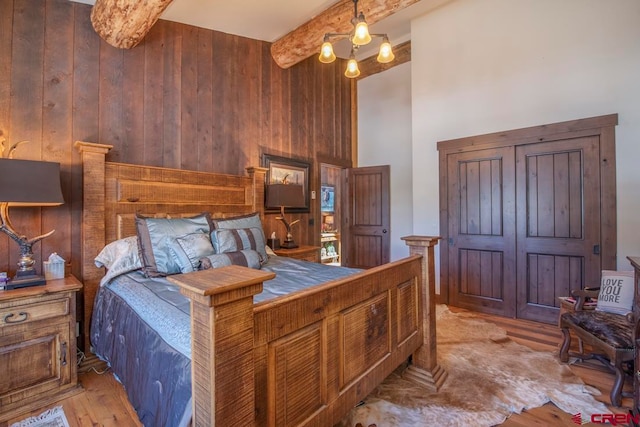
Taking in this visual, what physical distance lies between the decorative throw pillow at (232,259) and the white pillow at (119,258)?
1.72ft

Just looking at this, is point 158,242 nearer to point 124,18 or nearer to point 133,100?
point 133,100

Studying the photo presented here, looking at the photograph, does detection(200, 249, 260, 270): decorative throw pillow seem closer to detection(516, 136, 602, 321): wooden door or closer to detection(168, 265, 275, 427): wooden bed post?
detection(168, 265, 275, 427): wooden bed post

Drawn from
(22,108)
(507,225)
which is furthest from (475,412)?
(22,108)

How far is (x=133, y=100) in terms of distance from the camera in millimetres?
2812

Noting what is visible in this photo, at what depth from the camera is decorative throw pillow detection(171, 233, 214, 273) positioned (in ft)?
7.30

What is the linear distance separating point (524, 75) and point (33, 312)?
16.0 feet

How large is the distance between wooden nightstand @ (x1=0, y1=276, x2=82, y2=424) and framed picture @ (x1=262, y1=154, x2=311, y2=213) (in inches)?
88.4

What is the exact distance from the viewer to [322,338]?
136 cm

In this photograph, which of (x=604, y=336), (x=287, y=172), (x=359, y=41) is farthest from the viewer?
(x=287, y=172)

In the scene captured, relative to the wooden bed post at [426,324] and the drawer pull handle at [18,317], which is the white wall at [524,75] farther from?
the drawer pull handle at [18,317]

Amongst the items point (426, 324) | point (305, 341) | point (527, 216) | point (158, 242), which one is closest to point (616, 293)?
point (527, 216)

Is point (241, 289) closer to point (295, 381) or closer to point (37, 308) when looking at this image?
point (295, 381)

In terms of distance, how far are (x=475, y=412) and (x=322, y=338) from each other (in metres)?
1.25

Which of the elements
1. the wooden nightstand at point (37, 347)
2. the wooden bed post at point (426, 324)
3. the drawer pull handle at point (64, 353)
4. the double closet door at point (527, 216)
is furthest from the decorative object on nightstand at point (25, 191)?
the double closet door at point (527, 216)
